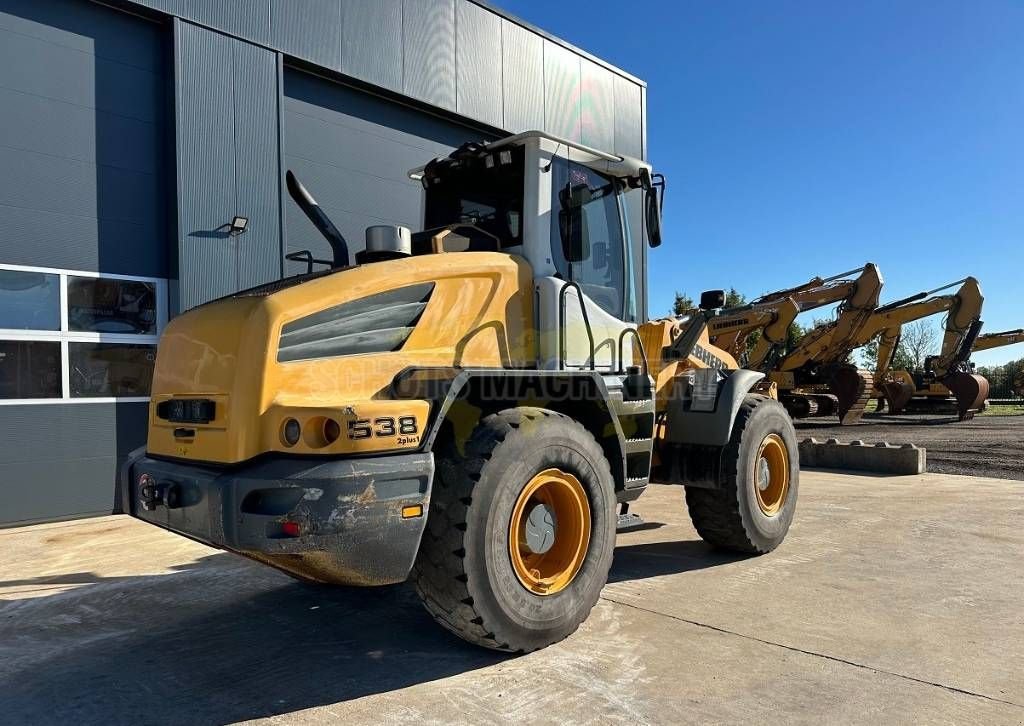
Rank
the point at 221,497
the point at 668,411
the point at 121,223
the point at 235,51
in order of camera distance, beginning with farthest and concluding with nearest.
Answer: the point at 235,51, the point at 121,223, the point at 668,411, the point at 221,497

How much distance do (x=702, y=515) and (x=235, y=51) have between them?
7714 millimetres

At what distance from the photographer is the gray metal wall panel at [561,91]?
12.5 metres

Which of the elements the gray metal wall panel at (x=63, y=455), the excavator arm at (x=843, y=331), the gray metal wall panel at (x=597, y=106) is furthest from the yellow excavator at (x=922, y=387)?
the gray metal wall panel at (x=63, y=455)

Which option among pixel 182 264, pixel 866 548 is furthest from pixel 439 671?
pixel 182 264

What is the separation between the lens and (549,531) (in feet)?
13.1

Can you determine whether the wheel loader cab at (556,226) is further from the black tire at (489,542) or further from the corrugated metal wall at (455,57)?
the corrugated metal wall at (455,57)

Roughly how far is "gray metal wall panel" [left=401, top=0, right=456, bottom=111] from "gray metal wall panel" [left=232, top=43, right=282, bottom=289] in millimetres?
2089

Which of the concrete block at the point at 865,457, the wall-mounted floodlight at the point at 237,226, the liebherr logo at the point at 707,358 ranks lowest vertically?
the concrete block at the point at 865,457

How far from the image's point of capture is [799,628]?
4.07 m

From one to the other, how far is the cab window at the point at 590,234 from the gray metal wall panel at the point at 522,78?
24.4 feet

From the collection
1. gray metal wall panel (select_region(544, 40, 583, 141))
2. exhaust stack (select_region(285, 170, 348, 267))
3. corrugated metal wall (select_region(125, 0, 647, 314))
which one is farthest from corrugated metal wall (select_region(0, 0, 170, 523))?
gray metal wall panel (select_region(544, 40, 583, 141))

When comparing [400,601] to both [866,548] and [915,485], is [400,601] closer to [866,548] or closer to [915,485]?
[866,548]

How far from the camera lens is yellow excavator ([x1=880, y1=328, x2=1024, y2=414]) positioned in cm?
2327

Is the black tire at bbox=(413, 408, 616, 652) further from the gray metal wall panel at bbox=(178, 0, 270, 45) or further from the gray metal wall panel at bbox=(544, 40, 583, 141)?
the gray metal wall panel at bbox=(544, 40, 583, 141)
